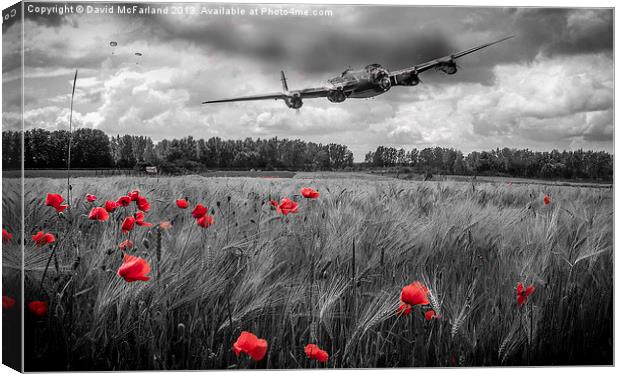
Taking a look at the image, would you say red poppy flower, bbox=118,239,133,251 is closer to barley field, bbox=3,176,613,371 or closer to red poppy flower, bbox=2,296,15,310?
barley field, bbox=3,176,613,371

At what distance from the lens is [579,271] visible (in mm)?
2500

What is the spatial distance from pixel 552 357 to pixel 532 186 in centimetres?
84

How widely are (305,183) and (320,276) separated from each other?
545mm

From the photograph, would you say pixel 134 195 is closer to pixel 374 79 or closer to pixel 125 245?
pixel 125 245

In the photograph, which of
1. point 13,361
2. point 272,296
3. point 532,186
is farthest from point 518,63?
point 13,361

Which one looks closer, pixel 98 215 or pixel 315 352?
pixel 315 352

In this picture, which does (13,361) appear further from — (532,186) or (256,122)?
(532,186)

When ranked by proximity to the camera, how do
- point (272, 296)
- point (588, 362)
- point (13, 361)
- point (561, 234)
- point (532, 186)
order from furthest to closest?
point (532, 186) < point (561, 234) < point (588, 362) < point (13, 361) < point (272, 296)

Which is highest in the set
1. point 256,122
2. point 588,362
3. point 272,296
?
point 256,122

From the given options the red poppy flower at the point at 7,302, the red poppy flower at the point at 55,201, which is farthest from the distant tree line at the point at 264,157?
the red poppy flower at the point at 7,302

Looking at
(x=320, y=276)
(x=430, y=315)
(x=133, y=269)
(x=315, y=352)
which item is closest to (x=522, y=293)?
(x=430, y=315)

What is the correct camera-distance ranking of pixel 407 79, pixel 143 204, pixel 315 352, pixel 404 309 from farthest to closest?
pixel 407 79, pixel 143 204, pixel 404 309, pixel 315 352

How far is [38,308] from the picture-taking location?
6.88ft

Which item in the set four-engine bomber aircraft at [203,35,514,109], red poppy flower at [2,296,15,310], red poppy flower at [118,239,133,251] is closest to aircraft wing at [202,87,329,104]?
four-engine bomber aircraft at [203,35,514,109]
